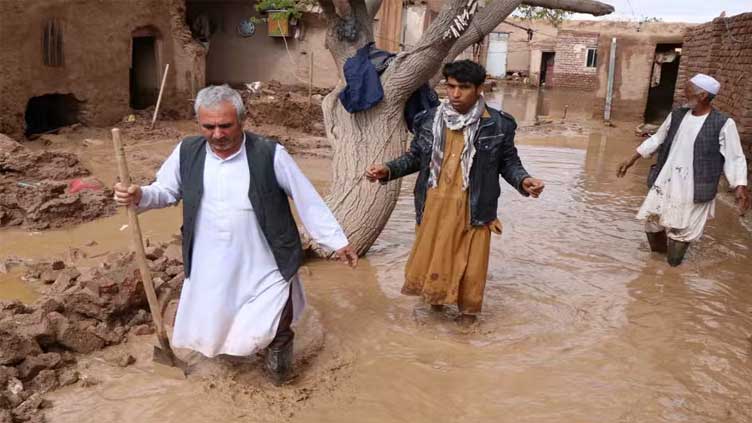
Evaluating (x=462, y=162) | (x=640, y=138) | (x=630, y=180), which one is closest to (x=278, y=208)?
(x=462, y=162)

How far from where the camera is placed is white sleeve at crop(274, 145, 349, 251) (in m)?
3.35

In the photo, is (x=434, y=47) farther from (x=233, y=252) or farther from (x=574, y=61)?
(x=574, y=61)

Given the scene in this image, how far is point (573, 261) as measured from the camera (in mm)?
6410

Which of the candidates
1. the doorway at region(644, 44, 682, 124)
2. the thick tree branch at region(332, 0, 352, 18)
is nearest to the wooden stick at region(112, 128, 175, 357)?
the thick tree branch at region(332, 0, 352, 18)

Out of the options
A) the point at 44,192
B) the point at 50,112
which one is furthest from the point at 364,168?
the point at 50,112

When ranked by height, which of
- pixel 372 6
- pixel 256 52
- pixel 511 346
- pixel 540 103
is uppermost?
pixel 372 6

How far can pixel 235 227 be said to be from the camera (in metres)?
3.35

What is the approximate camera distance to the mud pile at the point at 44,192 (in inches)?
276

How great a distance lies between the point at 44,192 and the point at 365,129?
12.5 ft

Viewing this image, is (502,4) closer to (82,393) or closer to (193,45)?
(82,393)

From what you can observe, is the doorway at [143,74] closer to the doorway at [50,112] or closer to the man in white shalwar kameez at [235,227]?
the doorway at [50,112]

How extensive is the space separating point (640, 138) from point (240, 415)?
1391 centimetres

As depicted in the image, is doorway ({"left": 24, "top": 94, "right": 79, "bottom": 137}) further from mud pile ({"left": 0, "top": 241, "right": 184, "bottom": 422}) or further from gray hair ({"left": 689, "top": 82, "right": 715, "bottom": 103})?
gray hair ({"left": 689, "top": 82, "right": 715, "bottom": 103})

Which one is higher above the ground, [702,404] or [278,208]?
[278,208]
